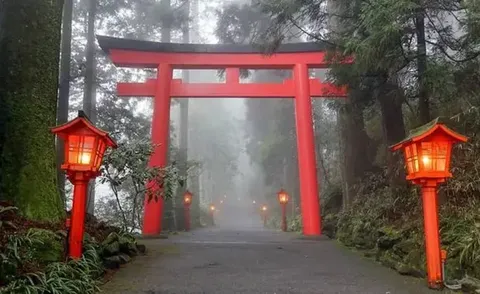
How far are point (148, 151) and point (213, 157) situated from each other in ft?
92.7

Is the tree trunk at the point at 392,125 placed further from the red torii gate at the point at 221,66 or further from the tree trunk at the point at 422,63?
the red torii gate at the point at 221,66

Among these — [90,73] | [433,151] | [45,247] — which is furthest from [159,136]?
[433,151]

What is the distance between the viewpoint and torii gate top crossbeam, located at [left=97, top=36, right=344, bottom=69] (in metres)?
11.2

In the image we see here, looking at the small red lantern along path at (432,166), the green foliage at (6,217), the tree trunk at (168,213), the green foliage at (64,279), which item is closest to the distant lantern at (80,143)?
the green foliage at (6,217)

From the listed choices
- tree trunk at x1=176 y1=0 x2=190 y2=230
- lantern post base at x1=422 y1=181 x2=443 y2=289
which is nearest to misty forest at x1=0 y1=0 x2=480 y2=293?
lantern post base at x1=422 y1=181 x2=443 y2=289

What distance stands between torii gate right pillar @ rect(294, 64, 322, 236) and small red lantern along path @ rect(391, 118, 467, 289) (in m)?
5.75

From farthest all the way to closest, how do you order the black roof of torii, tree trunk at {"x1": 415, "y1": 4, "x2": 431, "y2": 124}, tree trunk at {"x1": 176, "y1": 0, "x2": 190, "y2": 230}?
1. tree trunk at {"x1": 176, "y1": 0, "x2": 190, "y2": 230}
2. the black roof of torii
3. tree trunk at {"x1": 415, "y1": 4, "x2": 431, "y2": 124}

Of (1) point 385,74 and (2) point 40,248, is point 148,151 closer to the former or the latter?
(2) point 40,248

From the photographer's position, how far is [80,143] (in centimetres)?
467

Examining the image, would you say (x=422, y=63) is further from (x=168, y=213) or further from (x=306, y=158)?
(x=168, y=213)

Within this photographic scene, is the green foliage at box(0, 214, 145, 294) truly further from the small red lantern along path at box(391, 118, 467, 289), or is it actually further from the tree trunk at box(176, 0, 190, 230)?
the tree trunk at box(176, 0, 190, 230)

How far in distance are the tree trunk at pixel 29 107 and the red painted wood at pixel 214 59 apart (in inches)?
230

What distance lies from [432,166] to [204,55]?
319 inches

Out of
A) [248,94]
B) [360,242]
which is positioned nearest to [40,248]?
[360,242]
